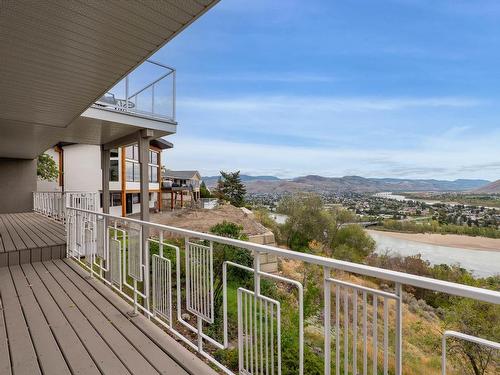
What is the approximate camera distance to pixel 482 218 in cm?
3266

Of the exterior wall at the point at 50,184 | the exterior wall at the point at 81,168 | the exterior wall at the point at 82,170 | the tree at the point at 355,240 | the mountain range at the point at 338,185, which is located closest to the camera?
the exterior wall at the point at 50,184

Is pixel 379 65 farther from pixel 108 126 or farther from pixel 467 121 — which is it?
pixel 108 126

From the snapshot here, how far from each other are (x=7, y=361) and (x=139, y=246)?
117 cm

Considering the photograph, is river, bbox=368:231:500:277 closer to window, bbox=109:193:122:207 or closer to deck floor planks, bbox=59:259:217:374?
window, bbox=109:193:122:207

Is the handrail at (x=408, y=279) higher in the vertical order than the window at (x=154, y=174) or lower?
lower

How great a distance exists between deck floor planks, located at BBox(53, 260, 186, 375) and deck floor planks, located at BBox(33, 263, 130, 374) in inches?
6.9

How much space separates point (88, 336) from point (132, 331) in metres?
0.32

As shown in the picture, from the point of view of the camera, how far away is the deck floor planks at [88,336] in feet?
6.87

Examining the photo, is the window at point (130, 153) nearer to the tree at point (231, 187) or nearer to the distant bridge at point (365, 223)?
the distant bridge at point (365, 223)

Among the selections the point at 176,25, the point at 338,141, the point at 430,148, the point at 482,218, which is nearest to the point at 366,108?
the point at 338,141

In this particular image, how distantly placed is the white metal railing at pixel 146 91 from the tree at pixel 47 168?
12304 millimetres


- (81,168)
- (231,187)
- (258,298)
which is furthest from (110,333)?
(231,187)

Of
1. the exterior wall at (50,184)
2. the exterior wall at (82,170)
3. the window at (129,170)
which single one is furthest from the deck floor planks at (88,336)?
the window at (129,170)

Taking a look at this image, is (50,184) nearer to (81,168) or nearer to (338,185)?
(81,168)
